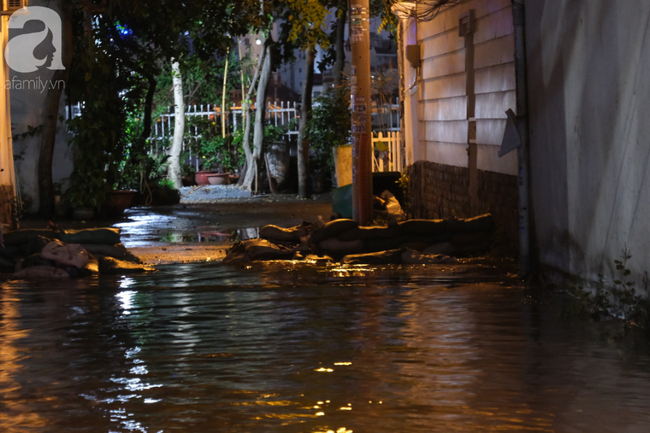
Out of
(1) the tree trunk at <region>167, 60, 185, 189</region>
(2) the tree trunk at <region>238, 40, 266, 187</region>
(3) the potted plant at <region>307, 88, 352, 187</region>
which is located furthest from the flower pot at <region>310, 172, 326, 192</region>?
(1) the tree trunk at <region>167, 60, 185, 189</region>

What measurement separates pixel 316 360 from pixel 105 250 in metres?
4.66

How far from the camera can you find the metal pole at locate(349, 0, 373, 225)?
1045cm

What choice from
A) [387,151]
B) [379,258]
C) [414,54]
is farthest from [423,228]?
[387,151]

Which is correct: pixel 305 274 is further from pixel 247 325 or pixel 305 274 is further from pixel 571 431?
pixel 571 431

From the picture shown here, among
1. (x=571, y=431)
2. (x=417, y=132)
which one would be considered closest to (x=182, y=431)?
(x=571, y=431)

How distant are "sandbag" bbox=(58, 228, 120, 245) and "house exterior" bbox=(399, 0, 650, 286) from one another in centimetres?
406

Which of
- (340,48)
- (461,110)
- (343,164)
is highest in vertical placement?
(340,48)

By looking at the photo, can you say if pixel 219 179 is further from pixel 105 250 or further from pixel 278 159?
pixel 105 250

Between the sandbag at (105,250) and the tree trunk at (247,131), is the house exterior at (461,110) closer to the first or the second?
the sandbag at (105,250)

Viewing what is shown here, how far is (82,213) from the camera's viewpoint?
50.9ft

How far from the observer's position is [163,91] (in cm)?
2614

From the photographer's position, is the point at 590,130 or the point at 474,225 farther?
the point at 474,225

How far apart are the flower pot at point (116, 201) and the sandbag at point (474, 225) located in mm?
9240

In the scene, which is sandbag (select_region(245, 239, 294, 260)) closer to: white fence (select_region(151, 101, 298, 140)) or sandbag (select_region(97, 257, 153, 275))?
sandbag (select_region(97, 257, 153, 275))
